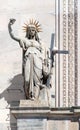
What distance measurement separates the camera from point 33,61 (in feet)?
43.5

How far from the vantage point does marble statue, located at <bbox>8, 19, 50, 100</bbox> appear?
13.1 m

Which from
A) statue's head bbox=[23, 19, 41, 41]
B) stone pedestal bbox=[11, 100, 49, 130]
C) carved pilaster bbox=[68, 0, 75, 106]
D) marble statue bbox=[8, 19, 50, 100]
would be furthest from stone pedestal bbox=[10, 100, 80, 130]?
statue's head bbox=[23, 19, 41, 41]

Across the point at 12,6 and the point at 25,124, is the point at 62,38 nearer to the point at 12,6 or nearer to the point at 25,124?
the point at 12,6

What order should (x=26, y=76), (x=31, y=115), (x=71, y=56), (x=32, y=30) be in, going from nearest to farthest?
(x=31, y=115) < (x=26, y=76) < (x=32, y=30) < (x=71, y=56)

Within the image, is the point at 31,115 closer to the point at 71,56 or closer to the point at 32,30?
the point at 32,30

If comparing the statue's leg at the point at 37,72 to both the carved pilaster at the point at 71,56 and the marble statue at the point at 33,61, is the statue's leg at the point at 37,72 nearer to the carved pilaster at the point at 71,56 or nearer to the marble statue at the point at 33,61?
the marble statue at the point at 33,61

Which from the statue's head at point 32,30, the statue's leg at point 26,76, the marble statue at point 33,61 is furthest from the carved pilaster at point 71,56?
the statue's leg at point 26,76

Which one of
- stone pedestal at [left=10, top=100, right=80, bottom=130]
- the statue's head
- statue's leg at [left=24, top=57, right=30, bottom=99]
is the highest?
the statue's head

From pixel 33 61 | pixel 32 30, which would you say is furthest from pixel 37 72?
pixel 32 30

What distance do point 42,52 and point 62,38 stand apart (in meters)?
0.94

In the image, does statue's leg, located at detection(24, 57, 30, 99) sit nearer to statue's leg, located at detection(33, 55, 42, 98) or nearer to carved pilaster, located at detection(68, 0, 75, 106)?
statue's leg, located at detection(33, 55, 42, 98)

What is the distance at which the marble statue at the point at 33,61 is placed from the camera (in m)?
13.1

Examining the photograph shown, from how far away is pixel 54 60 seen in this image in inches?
553

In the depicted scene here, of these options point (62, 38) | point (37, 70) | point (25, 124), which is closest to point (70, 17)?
point (62, 38)
